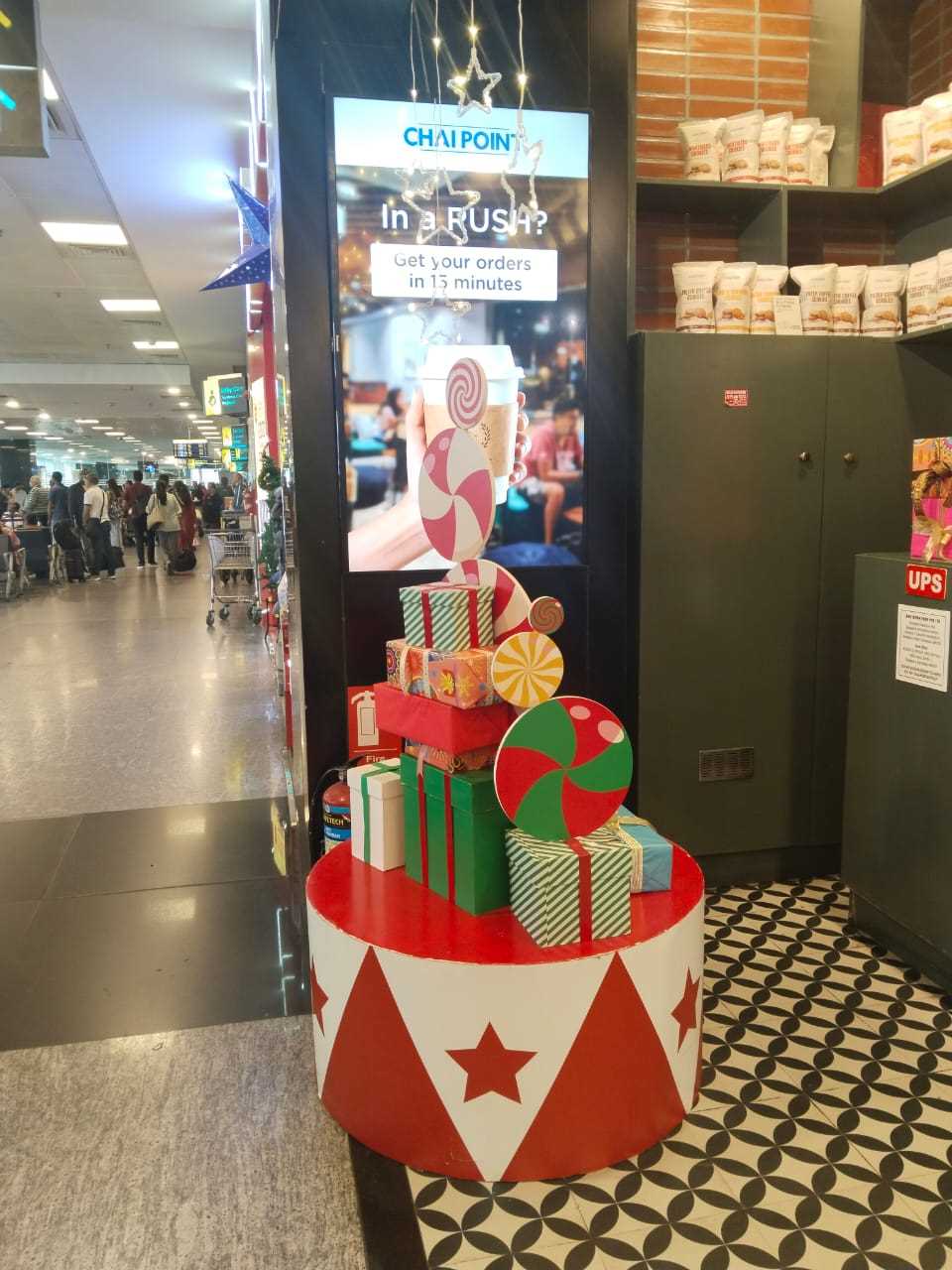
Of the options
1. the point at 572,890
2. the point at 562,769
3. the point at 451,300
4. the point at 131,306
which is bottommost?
the point at 572,890

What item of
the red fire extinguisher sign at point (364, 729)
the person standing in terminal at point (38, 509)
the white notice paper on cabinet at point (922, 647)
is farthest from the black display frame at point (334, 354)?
the person standing in terminal at point (38, 509)

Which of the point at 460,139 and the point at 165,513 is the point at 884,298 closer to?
the point at 460,139

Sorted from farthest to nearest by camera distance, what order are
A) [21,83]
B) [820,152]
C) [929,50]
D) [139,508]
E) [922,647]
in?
[139,508] < [21,83] < [929,50] < [820,152] < [922,647]

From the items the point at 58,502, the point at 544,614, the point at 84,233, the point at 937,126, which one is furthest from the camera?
the point at 58,502

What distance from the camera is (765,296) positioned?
3.27 m

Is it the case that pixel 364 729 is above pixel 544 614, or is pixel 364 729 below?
below

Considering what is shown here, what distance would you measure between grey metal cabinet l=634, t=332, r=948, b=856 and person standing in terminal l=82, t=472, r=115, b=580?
14.2 m

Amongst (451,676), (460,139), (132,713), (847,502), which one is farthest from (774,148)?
(132,713)

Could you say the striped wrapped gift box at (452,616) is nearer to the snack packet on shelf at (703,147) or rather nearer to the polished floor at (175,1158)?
the polished floor at (175,1158)

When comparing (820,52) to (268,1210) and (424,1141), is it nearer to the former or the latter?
(424,1141)

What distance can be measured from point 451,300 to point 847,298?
4.57 feet

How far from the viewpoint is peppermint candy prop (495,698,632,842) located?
192 cm

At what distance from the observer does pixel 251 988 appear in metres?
2.81

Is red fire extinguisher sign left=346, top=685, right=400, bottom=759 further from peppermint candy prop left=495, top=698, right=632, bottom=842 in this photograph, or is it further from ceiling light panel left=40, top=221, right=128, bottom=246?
ceiling light panel left=40, top=221, right=128, bottom=246
